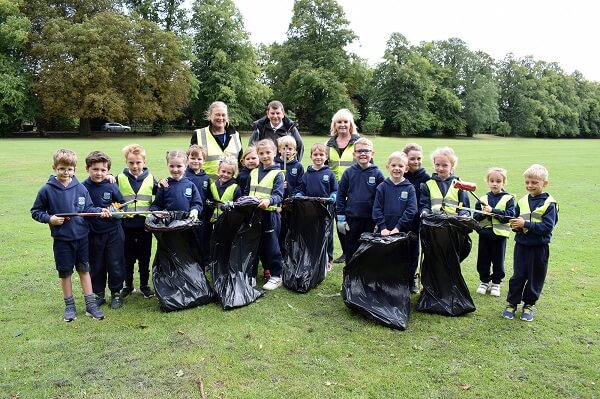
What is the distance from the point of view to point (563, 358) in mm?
3557

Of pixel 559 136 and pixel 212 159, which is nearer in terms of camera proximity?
pixel 212 159

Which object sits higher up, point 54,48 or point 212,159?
point 54,48

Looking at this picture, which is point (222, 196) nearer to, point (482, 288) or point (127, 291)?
point (127, 291)

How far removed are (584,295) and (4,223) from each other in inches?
348

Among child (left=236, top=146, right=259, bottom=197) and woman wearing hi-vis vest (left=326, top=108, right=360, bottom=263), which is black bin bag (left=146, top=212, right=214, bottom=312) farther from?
woman wearing hi-vis vest (left=326, top=108, right=360, bottom=263)

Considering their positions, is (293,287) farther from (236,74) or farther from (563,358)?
(236,74)

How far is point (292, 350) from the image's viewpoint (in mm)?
3641

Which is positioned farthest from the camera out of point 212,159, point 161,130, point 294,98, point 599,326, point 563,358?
point 294,98

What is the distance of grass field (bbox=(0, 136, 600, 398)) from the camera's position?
314 cm

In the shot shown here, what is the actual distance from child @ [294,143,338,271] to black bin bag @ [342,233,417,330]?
1.05 m

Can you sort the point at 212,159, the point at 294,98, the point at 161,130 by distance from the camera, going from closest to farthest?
the point at 212,159 < the point at 161,130 < the point at 294,98

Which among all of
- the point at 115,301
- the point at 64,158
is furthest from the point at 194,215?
the point at 64,158

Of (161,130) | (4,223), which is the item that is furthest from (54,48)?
(4,223)

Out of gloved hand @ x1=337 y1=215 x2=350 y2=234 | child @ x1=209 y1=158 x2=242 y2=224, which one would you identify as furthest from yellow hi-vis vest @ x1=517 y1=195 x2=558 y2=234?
child @ x1=209 y1=158 x2=242 y2=224
